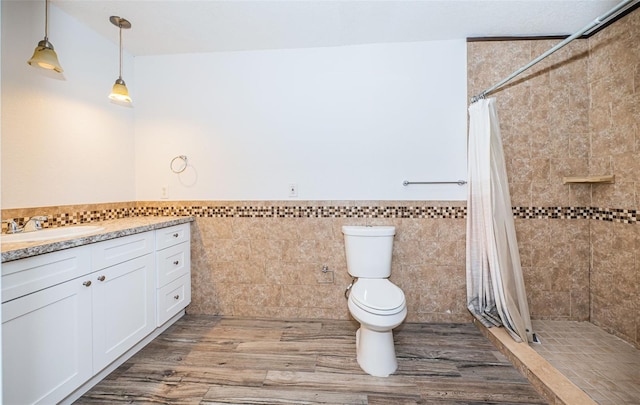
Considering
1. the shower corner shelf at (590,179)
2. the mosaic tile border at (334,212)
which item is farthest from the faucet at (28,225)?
the shower corner shelf at (590,179)

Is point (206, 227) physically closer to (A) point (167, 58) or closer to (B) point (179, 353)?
(B) point (179, 353)

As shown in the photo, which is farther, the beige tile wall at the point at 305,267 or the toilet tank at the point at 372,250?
the beige tile wall at the point at 305,267

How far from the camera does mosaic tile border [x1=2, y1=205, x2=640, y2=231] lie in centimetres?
223

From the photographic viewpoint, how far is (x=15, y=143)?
5.93 ft

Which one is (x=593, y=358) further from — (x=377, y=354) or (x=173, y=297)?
(x=173, y=297)

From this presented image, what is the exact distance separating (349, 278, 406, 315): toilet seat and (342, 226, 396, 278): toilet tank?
0.12 m

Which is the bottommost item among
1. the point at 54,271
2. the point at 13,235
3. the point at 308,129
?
the point at 54,271

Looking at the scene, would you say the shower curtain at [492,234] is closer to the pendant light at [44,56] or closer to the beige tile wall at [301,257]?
the beige tile wall at [301,257]

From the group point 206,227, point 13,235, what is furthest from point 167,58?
point 13,235

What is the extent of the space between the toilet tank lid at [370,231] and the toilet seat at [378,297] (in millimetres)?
335

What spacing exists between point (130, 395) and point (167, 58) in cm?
252

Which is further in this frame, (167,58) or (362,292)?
(167,58)

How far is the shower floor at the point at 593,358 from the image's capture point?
63.2 inches

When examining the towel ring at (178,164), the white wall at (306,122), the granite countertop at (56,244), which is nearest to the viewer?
the granite countertop at (56,244)
